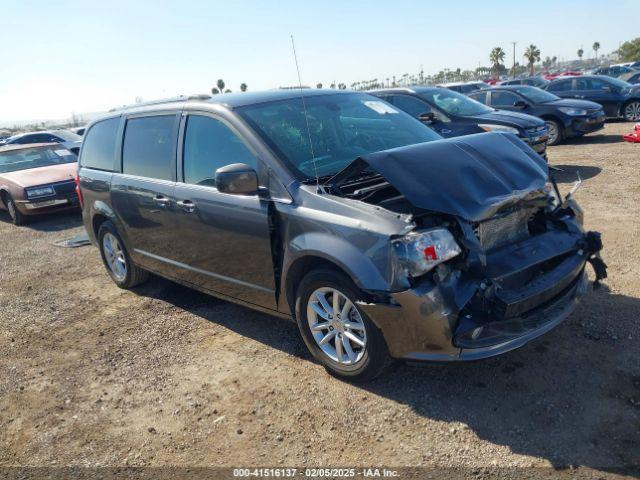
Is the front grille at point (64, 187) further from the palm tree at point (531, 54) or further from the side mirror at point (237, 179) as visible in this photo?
the palm tree at point (531, 54)

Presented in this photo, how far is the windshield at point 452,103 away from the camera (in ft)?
32.5

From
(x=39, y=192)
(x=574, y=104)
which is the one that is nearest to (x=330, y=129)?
(x=39, y=192)

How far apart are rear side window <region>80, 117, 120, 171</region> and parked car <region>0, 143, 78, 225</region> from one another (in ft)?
12.4

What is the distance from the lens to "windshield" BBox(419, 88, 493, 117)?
991cm

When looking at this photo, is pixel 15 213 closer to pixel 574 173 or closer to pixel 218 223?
pixel 218 223

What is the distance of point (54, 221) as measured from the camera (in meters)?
10.7

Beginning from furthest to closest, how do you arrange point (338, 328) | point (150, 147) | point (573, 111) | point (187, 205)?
1. point (573, 111)
2. point (150, 147)
3. point (187, 205)
4. point (338, 328)

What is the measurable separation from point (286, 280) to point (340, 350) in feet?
1.97

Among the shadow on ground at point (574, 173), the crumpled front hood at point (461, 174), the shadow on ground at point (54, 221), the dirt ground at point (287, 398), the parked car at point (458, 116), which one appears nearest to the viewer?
the dirt ground at point (287, 398)

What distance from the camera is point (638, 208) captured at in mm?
6605

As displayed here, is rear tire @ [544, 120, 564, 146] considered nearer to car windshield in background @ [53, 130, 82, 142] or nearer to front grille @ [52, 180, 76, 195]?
front grille @ [52, 180, 76, 195]

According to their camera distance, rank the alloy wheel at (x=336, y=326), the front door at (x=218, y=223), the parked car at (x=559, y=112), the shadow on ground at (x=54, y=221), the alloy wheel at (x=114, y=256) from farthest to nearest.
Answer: the parked car at (x=559, y=112)
the shadow on ground at (x=54, y=221)
the alloy wheel at (x=114, y=256)
the front door at (x=218, y=223)
the alloy wheel at (x=336, y=326)

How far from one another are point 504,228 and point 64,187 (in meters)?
9.09

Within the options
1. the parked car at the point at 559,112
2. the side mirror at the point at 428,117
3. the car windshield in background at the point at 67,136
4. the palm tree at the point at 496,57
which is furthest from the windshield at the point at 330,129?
the palm tree at the point at 496,57
